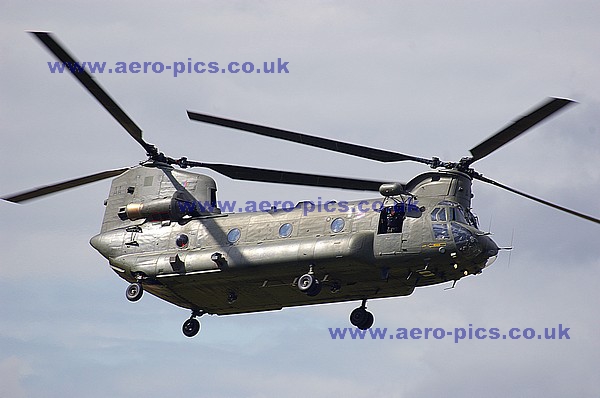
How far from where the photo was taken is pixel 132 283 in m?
38.7

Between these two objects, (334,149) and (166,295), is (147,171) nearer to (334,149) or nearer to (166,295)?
(166,295)

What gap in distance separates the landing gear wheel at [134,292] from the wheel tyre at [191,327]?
2252 millimetres

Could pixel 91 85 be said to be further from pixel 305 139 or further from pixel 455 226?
pixel 455 226

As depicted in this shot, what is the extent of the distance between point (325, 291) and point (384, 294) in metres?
1.83

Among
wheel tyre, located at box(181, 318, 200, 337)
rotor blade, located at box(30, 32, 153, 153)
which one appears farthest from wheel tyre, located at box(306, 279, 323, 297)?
rotor blade, located at box(30, 32, 153, 153)

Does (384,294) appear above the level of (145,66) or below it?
below

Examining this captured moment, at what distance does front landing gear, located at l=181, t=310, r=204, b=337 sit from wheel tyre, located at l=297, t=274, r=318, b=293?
5497mm

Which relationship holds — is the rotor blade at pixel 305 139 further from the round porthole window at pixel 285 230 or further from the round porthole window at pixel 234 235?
the round porthole window at pixel 234 235

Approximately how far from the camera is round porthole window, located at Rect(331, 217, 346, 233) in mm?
35750

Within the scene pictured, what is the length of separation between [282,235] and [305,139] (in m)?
3.63

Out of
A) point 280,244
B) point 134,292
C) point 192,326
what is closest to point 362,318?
point 280,244

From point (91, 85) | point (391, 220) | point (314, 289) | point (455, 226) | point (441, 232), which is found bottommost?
point (314, 289)

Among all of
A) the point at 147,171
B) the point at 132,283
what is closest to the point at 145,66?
the point at 147,171

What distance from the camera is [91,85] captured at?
118 ft
